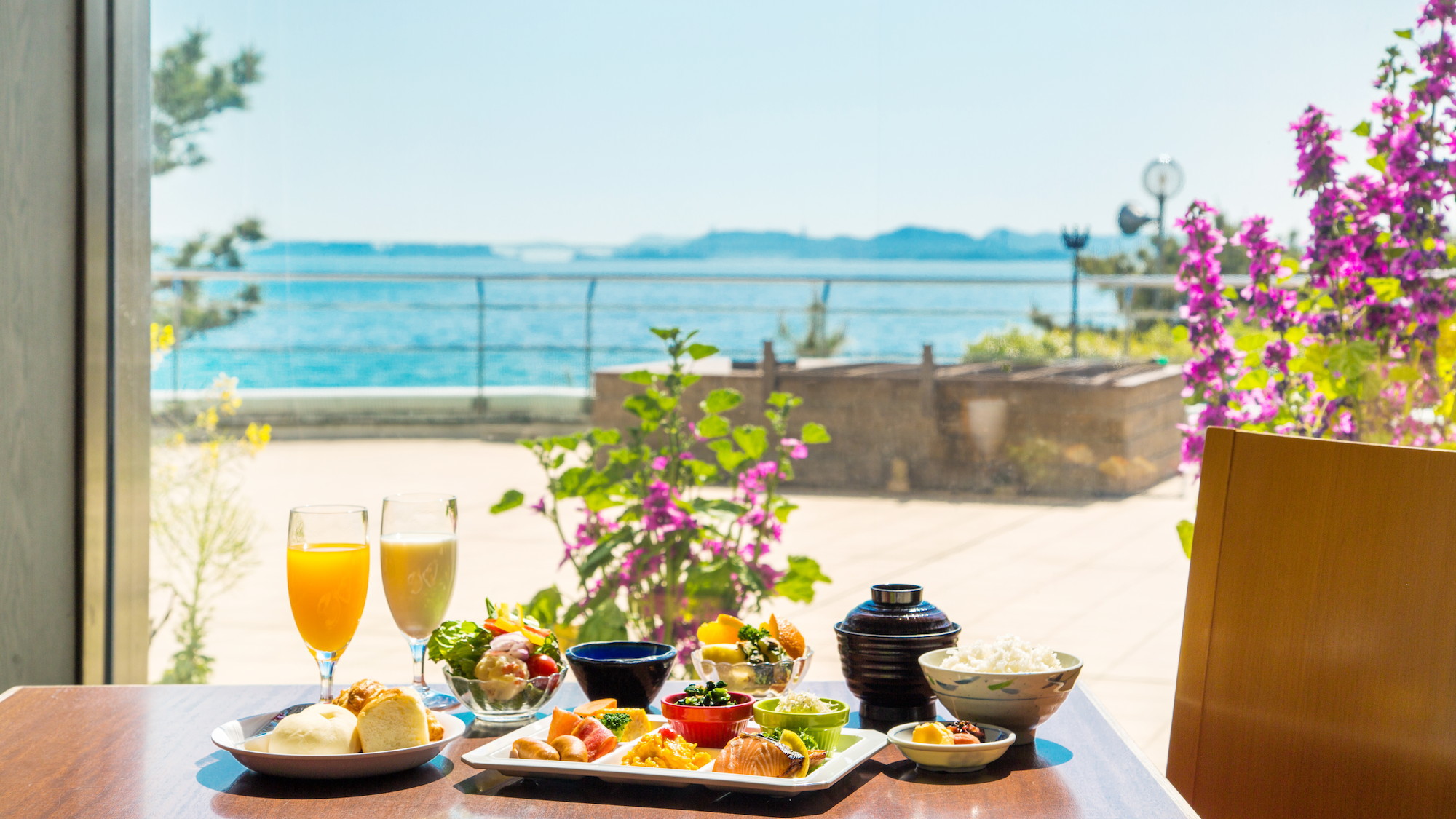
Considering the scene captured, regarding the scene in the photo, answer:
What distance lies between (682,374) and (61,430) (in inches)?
47.8

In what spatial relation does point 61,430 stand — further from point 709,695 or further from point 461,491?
point 709,695

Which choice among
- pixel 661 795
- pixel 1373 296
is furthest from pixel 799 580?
pixel 661 795

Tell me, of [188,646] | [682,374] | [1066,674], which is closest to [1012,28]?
[682,374]

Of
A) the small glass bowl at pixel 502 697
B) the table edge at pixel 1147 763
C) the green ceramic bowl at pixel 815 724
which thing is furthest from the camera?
the small glass bowl at pixel 502 697

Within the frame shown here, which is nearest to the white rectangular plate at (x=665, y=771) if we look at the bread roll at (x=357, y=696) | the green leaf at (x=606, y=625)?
the bread roll at (x=357, y=696)

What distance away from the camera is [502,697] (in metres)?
1.18

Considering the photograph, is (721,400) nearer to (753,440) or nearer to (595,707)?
(753,440)

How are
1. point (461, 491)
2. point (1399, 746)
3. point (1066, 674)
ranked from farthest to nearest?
point (461, 491), point (1399, 746), point (1066, 674)

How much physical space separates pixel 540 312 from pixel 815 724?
1741mm

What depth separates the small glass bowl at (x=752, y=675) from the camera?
1.22 meters

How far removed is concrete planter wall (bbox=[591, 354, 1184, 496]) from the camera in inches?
96.7

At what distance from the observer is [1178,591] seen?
2.47 metres

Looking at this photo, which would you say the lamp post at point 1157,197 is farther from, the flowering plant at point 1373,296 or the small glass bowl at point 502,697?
the small glass bowl at point 502,697

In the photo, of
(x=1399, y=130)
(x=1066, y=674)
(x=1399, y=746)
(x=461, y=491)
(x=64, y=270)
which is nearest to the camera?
(x=1066, y=674)
